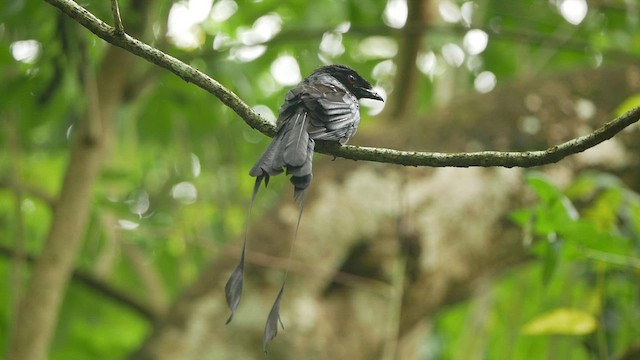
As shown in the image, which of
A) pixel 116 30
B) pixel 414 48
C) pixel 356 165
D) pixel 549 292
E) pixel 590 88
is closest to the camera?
pixel 116 30

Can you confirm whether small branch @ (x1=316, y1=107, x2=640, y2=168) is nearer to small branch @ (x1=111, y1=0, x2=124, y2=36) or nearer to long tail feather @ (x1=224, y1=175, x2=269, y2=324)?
long tail feather @ (x1=224, y1=175, x2=269, y2=324)

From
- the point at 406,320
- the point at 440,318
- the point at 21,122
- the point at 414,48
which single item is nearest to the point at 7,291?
the point at 21,122

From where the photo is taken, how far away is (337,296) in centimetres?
342

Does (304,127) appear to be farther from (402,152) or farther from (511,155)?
(511,155)

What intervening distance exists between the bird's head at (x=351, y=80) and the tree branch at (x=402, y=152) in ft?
2.82

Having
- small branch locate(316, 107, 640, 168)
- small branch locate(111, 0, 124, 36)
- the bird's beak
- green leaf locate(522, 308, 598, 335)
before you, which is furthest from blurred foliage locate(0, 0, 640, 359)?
small branch locate(111, 0, 124, 36)

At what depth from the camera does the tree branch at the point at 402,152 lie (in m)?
1.52

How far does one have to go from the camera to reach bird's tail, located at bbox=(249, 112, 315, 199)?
1531 millimetres

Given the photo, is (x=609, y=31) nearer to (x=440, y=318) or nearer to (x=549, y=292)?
(x=549, y=292)

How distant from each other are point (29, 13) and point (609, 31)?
139 inches

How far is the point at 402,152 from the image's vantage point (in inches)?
61.9

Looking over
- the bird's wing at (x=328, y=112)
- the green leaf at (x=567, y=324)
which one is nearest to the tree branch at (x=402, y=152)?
the bird's wing at (x=328, y=112)

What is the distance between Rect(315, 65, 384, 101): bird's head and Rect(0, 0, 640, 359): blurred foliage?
0.62m

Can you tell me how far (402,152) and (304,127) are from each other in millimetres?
295
